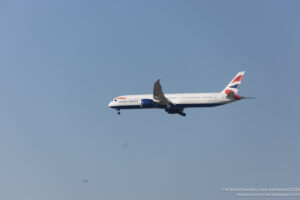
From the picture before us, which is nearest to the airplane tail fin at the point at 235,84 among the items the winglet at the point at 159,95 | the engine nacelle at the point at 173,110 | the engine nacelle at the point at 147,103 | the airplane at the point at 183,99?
the airplane at the point at 183,99

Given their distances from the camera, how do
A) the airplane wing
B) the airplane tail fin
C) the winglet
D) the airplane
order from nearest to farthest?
1. the airplane
2. the winglet
3. the airplane wing
4. the airplane tail fin

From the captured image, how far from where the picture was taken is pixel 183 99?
84250 mm

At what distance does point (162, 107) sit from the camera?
87062mm

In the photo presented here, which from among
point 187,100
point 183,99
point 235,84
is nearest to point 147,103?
point 183,99

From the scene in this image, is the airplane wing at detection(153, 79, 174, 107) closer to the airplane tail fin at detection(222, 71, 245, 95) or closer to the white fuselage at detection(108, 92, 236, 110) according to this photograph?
the white fuselage at detection(108, 92, 236, 110)

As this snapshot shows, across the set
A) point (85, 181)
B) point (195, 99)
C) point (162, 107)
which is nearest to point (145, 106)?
point (162, 107)

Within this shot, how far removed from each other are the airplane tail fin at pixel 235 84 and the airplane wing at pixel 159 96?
35.3 ft

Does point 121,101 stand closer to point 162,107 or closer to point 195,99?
point 162,107

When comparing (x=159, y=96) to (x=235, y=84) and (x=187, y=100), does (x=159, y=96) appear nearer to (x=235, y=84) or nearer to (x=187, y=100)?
(x=187, y=100)

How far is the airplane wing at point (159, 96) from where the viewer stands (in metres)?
82.6

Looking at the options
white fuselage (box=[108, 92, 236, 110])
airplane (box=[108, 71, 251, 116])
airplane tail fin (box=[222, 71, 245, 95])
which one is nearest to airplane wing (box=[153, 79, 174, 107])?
airplane (box=[108, 71, 251, 116])

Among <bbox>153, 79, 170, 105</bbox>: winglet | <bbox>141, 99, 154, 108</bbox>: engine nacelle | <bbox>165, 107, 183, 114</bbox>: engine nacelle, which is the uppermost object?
<bbox>153, 79, 170, 105</bbox>: winglet

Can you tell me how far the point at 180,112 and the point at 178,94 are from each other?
4635 mm

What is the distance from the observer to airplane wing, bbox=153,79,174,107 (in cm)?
8256
